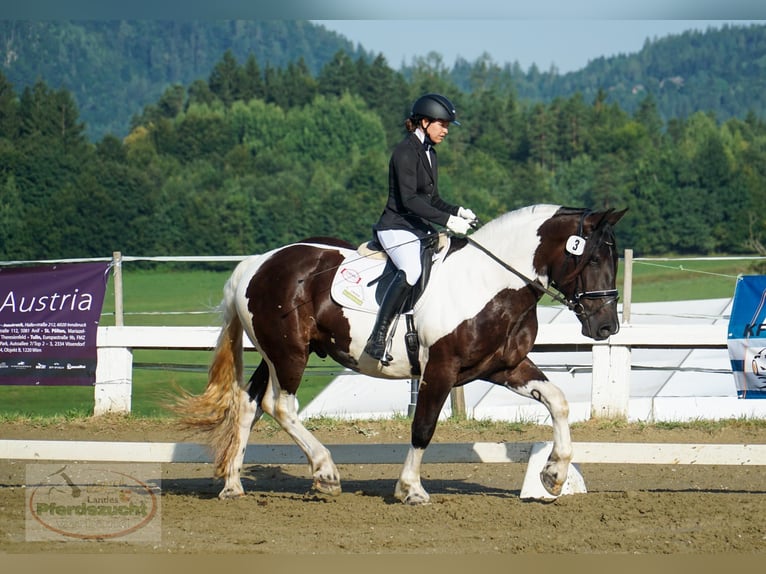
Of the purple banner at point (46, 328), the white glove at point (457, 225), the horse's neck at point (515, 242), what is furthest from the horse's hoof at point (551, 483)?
the purple banner at point (46, 328)

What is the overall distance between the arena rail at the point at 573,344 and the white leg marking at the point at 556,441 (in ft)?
10.9

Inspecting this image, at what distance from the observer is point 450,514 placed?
6.31 m

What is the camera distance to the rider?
6.56m

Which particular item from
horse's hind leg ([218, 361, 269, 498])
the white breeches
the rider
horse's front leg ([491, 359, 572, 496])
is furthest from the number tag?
horse's hind leg ([218, 361, 269, 498])

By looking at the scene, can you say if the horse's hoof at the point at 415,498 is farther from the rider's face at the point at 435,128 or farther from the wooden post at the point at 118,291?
the wooden post at the point at 118,291

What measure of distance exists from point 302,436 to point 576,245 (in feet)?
7.31

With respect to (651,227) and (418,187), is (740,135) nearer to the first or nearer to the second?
(651,227)

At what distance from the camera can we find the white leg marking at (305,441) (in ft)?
22.4

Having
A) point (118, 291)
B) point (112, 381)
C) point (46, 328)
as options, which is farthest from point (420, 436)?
point (46, 328)

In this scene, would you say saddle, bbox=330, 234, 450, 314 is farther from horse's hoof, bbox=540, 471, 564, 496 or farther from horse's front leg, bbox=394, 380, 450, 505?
horse's hoof, bbox=540, 471, 564, 496

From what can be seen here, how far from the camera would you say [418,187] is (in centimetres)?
673

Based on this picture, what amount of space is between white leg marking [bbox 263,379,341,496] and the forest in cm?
5087

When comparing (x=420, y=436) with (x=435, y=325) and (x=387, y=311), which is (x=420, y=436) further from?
(x=387, y=311)

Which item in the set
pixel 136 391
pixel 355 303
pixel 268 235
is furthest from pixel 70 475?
pixel 268 235
